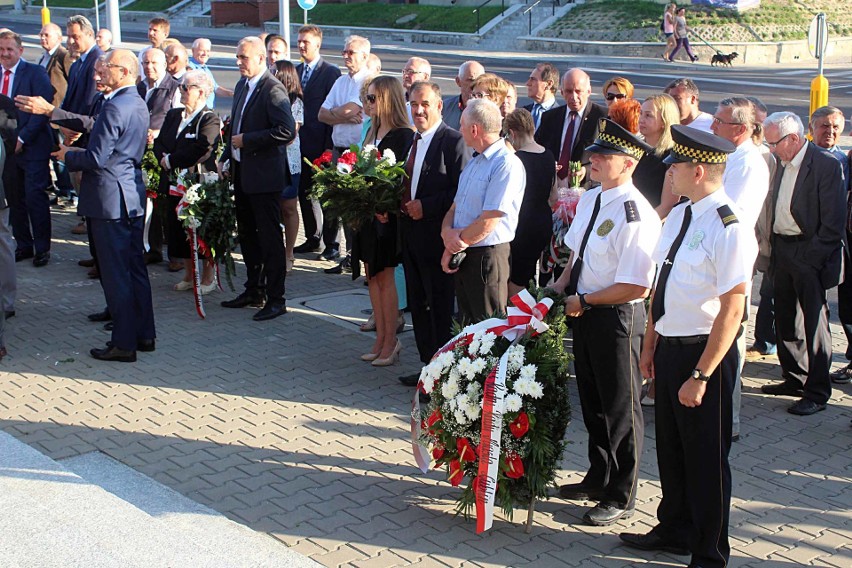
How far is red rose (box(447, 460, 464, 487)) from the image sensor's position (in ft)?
17.4

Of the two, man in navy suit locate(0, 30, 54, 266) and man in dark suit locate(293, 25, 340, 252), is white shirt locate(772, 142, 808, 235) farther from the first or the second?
man in navy suit locate(0, 30, 54, 266)

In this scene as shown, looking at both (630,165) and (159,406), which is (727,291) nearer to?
(630,165)

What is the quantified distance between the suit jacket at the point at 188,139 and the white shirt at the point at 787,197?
16.9ft

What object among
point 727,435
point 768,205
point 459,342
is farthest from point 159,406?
point 768,205

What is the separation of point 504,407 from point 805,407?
117 inches

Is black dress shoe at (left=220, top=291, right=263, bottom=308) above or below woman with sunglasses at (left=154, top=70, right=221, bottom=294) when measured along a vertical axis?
below

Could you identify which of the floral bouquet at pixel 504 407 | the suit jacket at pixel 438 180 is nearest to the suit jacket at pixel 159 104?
the suit jacket at pixel 438 180

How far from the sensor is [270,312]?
9039mm

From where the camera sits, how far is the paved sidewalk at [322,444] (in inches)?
204

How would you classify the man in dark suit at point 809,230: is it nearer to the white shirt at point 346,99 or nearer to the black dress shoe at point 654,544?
the black dress shoe at point 654,544

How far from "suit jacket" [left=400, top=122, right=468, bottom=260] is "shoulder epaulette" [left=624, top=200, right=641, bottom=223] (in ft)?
6.89

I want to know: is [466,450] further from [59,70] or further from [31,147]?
[59,70]

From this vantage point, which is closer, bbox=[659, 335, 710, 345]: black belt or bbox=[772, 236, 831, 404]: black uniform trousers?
bbox=[659, 335, 710, 345]: black belt

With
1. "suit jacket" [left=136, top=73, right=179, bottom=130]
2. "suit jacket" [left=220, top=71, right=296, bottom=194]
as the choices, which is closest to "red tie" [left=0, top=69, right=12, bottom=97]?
"suit jacket" [left=136, top=73, right=179, bottom=130]
